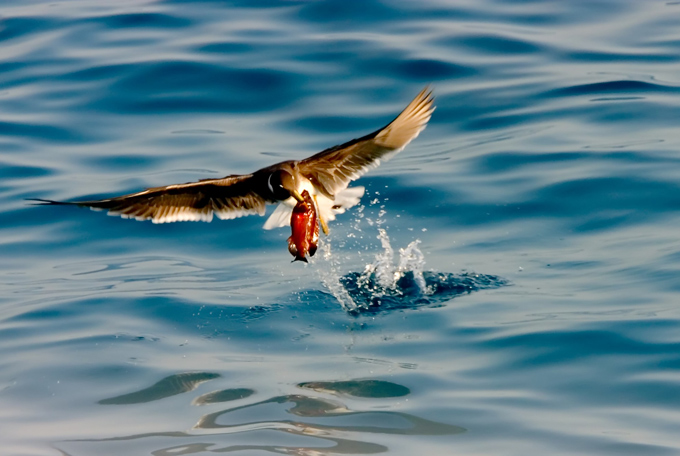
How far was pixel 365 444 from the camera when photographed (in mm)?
5105

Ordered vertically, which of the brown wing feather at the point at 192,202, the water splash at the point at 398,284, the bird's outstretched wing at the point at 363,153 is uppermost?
the bird's outstretched wing at the point at 363,153

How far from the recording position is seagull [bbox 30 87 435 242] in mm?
6480

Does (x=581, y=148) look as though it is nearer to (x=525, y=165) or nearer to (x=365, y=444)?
(x=525, y=165)

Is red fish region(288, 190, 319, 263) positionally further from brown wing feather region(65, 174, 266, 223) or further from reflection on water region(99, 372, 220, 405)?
reflection on water region(99, 372, 220, 405)

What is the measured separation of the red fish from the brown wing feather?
0.90 meters

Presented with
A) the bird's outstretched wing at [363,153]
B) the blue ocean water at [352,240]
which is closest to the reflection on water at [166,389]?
the blue ocean water at [352,240]

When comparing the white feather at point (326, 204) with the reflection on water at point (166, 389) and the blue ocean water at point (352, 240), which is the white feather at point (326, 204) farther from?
the reflection on water at point (166, 389)

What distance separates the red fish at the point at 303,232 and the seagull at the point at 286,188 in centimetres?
23

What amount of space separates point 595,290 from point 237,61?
6963 millimetres

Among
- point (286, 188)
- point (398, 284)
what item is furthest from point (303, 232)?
point (398, 284)

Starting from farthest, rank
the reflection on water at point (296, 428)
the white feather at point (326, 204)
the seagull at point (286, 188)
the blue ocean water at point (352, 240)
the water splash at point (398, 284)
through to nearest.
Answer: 1. the water splash at point (398, 284)
2. the white feather at point (326, 204)
3. the seagull at point (286, 188)
4. the blue ocean water at point (352, 240)
5. the reflection on water at point (296, 428)

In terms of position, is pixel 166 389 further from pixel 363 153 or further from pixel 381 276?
pixel 381 276

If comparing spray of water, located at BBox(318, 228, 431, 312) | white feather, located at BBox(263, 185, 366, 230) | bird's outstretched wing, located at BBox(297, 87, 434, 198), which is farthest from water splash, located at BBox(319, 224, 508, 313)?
bird's outstretched wing, located at BBox(297, 87, 434, 198)

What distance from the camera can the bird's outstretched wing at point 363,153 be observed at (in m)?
6.48
